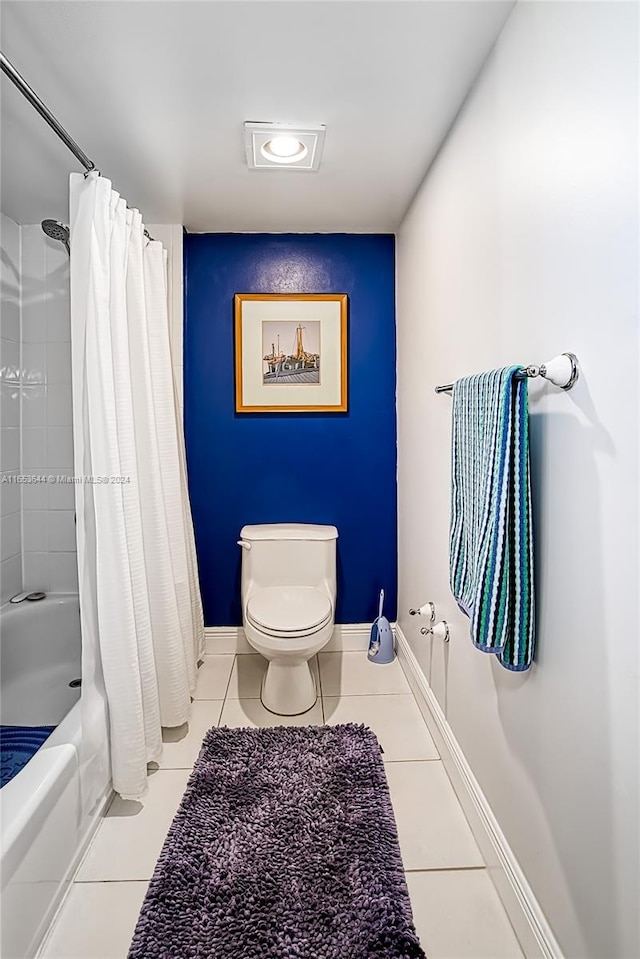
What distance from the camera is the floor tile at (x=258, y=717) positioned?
7.04 ft

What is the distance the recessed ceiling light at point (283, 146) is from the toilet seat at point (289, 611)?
1712 millimetres

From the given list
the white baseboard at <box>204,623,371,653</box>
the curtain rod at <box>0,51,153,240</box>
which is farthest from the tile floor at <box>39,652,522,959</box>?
the curtain rod at <box>0,51,153,240</box>

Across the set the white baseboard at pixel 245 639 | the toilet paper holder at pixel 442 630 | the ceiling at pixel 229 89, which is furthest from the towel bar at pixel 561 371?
the white baseboard at pixel 245 639

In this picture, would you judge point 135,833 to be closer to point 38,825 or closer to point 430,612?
point 38,825

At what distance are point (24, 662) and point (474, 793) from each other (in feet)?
6.00

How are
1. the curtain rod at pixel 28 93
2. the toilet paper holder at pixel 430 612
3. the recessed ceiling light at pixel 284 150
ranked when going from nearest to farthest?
1. the curtain rod at pixel 28 93
2. the recessed ceiling light at pixel 284 150
3. the toilet paper holder at pixel 430 612

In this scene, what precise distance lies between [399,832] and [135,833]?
766 mm

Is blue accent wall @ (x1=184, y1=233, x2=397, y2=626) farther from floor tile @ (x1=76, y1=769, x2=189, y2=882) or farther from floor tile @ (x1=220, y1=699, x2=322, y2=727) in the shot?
floor tile @ (x1=76, y1=769, x2=189, y2=882)

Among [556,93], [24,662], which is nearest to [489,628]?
[556,93]

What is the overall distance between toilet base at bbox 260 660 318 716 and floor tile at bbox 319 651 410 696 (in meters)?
0.18

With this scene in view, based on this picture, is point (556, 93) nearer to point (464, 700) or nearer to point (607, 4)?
point (607, 4)

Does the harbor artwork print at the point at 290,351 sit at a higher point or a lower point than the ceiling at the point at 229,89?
lower

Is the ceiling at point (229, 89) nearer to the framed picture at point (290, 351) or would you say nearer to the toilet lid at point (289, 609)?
the framed picture at point (290, 351)

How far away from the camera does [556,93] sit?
1.08 metres
